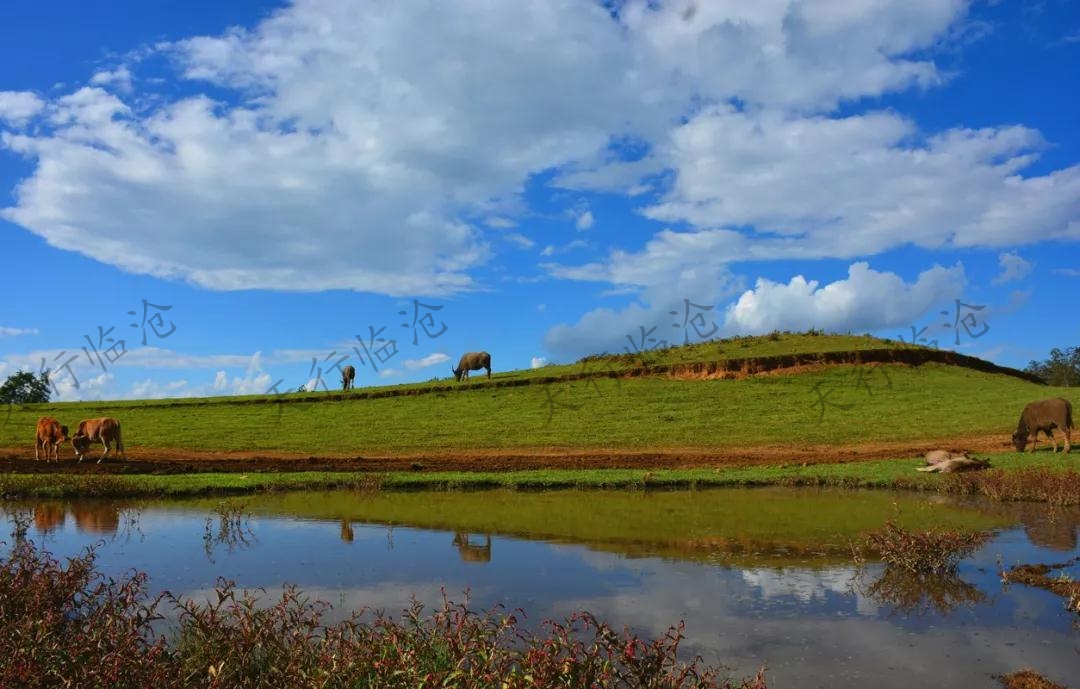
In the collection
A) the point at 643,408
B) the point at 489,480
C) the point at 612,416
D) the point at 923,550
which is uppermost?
the point at 643,408

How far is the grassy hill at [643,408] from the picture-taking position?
3588 centimetres

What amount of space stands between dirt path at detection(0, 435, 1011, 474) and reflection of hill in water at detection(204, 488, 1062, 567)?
18.7ft

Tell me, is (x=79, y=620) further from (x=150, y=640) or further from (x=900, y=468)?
(x=900, y=468)

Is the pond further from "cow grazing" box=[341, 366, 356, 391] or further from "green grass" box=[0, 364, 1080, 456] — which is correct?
"cow grazing" box=[341, 366, 356, 391]

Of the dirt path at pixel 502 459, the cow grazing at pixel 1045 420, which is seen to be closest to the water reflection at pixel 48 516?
the dirt path at pixel 502 459

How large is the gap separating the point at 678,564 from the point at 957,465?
48.8ft

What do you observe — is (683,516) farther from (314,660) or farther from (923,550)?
(314,660)

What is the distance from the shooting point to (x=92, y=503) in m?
20.8

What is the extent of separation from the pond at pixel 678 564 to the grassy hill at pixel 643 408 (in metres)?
14.6

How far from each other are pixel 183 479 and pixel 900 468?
2273cm

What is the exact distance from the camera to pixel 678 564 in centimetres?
1267

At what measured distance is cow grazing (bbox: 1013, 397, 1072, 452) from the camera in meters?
27.8

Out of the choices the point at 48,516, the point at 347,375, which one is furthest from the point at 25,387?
the point at 48,516

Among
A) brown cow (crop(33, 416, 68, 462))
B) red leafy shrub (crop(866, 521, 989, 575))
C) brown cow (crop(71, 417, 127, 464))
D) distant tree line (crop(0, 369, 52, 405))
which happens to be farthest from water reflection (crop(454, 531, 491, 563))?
distant tree line (crop(0, 369, 52, 405))
